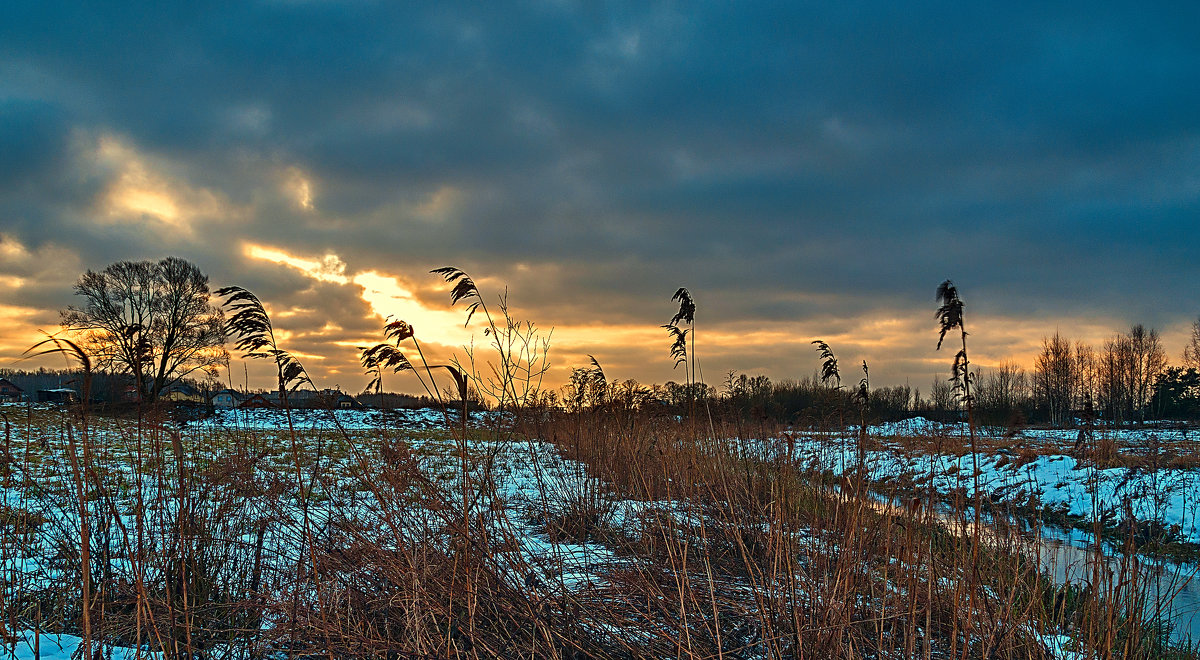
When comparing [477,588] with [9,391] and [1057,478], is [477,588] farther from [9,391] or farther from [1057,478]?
[1057,478]

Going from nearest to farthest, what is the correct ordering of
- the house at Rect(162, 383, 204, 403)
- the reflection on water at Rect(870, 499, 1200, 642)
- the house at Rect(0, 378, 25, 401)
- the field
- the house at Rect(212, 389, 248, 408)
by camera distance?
the field, the reflection on water at Rect(870, 499, 1200, 642), the house at Rect(0, 378, 25, 401), the house at Rect(212, 389, 248, 408), the house at Rect(162, 383, 204, 403)

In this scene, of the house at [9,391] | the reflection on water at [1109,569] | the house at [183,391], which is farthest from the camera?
the house at [183,391]

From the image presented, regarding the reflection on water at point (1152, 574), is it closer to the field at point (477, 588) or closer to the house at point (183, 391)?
the field at point (477, 588)

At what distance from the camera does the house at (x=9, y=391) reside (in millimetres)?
3557

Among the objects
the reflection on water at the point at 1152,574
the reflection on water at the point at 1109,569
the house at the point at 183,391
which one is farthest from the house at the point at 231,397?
the reflection on water at the point at 1152,574

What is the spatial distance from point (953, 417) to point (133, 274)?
34261mm

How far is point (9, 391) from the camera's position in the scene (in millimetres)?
3924

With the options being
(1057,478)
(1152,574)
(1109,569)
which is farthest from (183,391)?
(1057,478)

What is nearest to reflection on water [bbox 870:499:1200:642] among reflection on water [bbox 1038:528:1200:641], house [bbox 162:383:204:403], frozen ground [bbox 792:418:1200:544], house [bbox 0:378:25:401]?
reflection on water [bbox 1038:528:1200:641]

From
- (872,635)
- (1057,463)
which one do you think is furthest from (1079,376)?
(872,635)

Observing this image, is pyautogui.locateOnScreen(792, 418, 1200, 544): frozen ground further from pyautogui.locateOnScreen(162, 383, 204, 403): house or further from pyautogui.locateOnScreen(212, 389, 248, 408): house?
pyautogui.locateOnScreen(162, 383, 204, 403): house

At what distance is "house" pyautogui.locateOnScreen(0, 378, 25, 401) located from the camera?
3557mm

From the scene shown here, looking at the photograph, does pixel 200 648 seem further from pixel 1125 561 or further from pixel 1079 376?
pixel 1079 376

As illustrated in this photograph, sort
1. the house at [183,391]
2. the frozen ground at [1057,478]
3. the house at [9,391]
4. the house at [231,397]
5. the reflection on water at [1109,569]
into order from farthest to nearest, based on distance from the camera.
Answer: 1. the frozen ground at [1057,478]
2. the house at [183,391]
3. the house at [231,397]
4. the house at [9,391]
5. the reflection on water at [1109,569]
